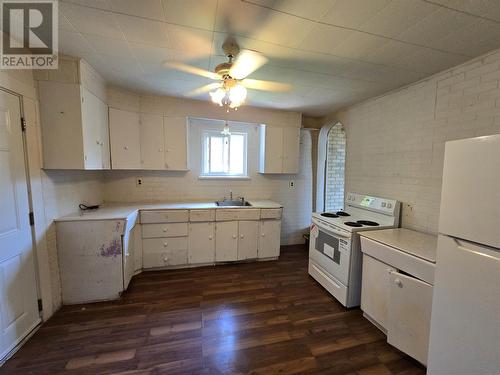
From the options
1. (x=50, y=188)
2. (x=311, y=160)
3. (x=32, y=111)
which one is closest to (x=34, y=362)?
(x=50, y=188)

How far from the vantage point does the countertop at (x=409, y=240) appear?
1.65 meters

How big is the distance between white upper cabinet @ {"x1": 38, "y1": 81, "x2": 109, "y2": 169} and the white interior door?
238 mm

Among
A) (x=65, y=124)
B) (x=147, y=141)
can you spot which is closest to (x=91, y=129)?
(x=65, y=124)

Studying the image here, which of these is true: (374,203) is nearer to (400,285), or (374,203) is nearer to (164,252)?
(400,285)

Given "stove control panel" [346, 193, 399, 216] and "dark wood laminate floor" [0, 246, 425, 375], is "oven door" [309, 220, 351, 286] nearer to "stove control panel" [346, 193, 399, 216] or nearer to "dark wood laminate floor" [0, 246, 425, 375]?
"dark wood laminate floor" [0, 246, 425, 375]

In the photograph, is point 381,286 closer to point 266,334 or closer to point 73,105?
point 266,334

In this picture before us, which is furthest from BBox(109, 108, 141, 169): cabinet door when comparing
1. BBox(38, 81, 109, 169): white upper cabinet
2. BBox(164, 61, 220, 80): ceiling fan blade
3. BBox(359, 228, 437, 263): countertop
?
BBox(359, 228, 437, 263): countertop

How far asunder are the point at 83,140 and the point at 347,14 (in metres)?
2.56

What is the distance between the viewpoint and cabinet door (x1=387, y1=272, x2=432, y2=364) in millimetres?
1552

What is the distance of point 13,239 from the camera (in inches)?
67.2

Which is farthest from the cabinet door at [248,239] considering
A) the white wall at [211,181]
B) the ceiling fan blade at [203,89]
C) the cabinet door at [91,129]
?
the cabinet door at [91,129]

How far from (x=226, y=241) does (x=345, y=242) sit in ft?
5.62

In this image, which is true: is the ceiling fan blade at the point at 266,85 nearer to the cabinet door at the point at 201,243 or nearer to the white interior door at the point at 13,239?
the cabinet door at the point at 201,243

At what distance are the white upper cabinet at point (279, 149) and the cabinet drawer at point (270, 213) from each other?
30.0 inches
